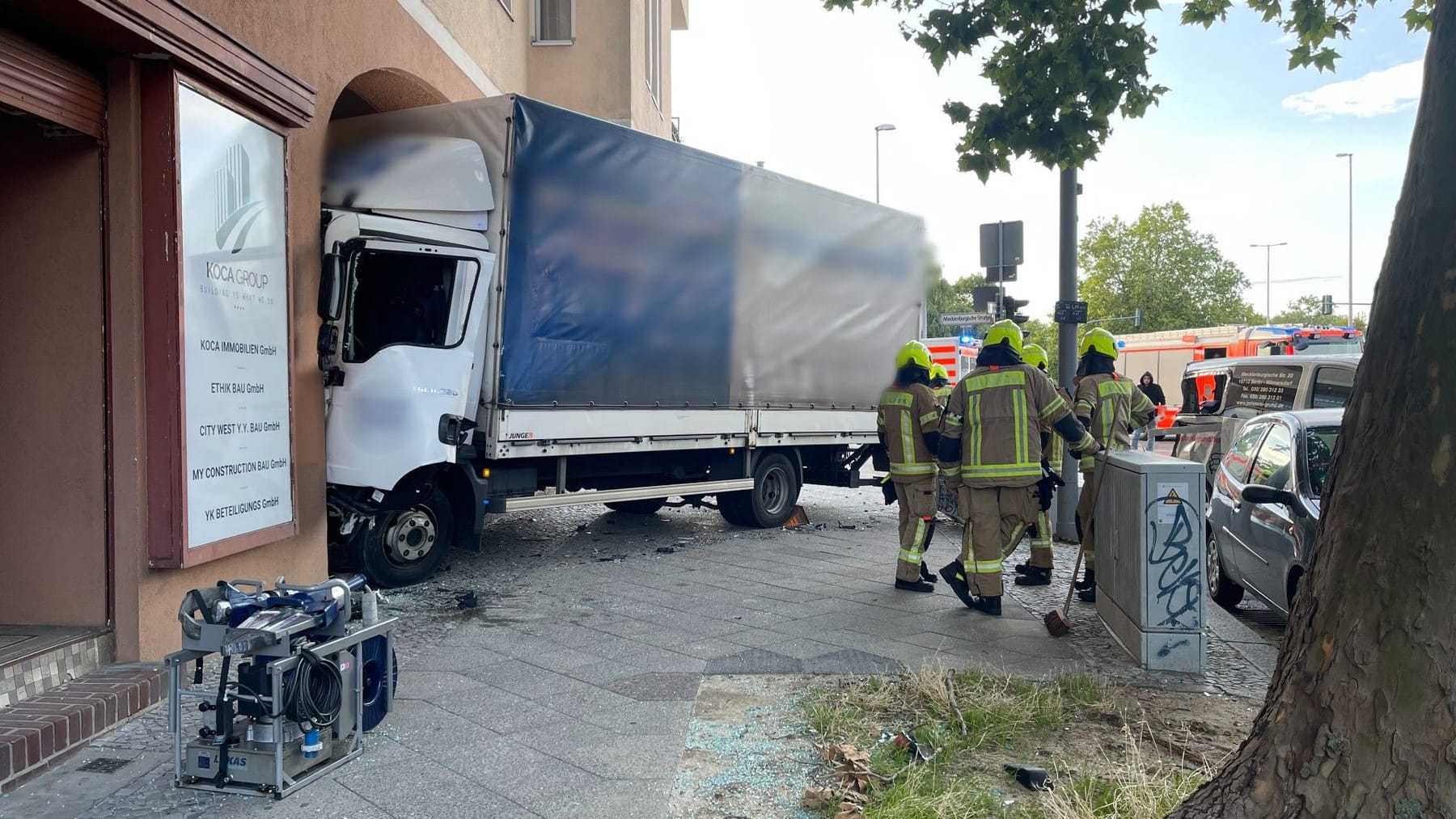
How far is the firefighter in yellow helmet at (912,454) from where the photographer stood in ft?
24.5

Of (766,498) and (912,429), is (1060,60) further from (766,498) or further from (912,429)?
(766,498)

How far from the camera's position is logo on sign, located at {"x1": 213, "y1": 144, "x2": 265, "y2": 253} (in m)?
5.49

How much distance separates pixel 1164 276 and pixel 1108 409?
46160 mm

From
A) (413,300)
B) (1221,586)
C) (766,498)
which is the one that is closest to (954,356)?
(766,498)

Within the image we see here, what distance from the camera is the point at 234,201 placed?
5637 millimetres

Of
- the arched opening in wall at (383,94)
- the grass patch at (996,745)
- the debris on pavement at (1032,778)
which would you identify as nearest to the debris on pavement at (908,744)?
the grass patch at (996,745)

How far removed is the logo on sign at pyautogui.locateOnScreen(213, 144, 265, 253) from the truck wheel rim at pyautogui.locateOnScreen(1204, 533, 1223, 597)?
6389mm

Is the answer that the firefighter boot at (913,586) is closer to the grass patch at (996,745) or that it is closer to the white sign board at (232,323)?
the grass patch at (996,745)

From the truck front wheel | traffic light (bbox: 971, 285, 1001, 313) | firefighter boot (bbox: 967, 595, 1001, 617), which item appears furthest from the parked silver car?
the truck front wheel

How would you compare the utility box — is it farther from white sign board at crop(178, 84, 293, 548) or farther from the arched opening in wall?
the arched opening in wall

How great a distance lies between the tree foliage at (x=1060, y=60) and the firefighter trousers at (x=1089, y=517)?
2.14m

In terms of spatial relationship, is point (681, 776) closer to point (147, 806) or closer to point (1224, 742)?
point (147, 806)

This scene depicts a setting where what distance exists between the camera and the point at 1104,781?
144 inches

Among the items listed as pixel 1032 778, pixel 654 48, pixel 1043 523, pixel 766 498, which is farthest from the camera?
pixel 654 48
